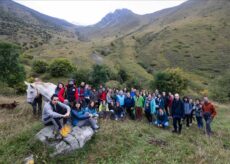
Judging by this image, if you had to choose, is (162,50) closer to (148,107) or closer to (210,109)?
(148,107)

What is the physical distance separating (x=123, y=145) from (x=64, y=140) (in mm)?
2791

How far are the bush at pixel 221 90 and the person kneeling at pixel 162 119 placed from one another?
27.3 m

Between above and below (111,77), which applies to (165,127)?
above

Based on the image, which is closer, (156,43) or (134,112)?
(134,112)

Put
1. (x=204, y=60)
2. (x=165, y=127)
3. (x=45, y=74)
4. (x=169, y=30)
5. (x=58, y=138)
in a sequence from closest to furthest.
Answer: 1. (x=58, y=138)
2. (x=165, y=127)
3. (x=45, y=74)
4. (x=204, y=60)
5. (x=169, y=30)

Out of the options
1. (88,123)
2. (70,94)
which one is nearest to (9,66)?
(70,94)

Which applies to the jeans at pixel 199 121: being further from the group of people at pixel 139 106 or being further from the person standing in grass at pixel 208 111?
the person standing in grass at pixel 208 111

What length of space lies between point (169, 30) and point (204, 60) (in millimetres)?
29442

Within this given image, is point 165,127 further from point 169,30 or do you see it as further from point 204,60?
point 169,30

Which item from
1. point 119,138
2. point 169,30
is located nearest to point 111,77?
point 119,138

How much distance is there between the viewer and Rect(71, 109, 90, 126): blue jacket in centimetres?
1280

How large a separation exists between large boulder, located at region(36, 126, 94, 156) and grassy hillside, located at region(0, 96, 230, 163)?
23 centimetres

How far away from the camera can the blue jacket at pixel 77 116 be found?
1280 cm

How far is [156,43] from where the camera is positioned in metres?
90.4
